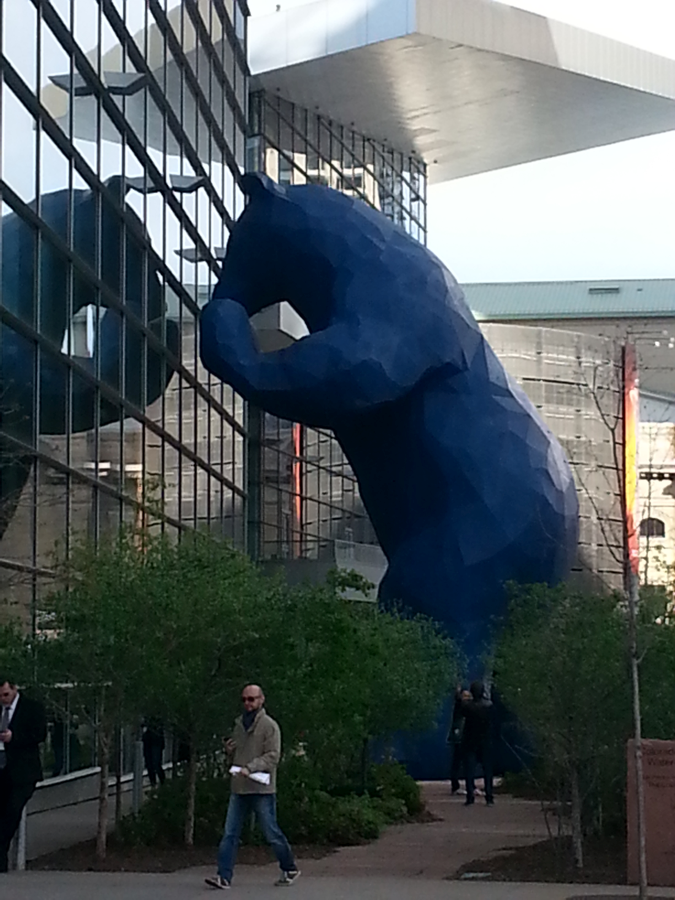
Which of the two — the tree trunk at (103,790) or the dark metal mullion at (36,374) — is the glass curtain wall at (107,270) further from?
the tree trunk at (103,790)

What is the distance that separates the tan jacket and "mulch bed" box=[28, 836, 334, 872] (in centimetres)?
136

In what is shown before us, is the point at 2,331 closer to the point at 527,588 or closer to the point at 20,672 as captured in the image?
the point at 20,672

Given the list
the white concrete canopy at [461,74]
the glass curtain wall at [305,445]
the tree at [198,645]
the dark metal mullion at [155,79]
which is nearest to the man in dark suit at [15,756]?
the tree at [198,645]

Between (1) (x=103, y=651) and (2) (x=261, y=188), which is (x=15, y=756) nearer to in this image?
(1) (x=103, y=651)

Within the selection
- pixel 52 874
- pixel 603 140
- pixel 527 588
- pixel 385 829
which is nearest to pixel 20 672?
pixel 52 874

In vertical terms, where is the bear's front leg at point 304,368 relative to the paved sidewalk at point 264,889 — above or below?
above

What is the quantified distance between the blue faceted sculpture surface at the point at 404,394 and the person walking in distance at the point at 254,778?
941 centimetres

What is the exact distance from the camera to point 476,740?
A: 1756cm

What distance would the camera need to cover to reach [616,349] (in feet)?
149

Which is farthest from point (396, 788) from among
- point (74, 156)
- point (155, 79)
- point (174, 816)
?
point (155, 79)

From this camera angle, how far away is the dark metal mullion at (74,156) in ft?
52.8

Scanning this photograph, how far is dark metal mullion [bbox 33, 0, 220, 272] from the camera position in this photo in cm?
1808

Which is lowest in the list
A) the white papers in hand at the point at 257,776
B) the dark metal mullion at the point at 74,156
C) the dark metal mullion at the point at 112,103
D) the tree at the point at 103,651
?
the white papers in hand at the point at 257,776

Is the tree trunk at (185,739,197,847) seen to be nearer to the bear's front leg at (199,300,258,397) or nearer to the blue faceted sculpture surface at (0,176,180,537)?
the blue faceted sculpture surface at (0,176,180,537)
